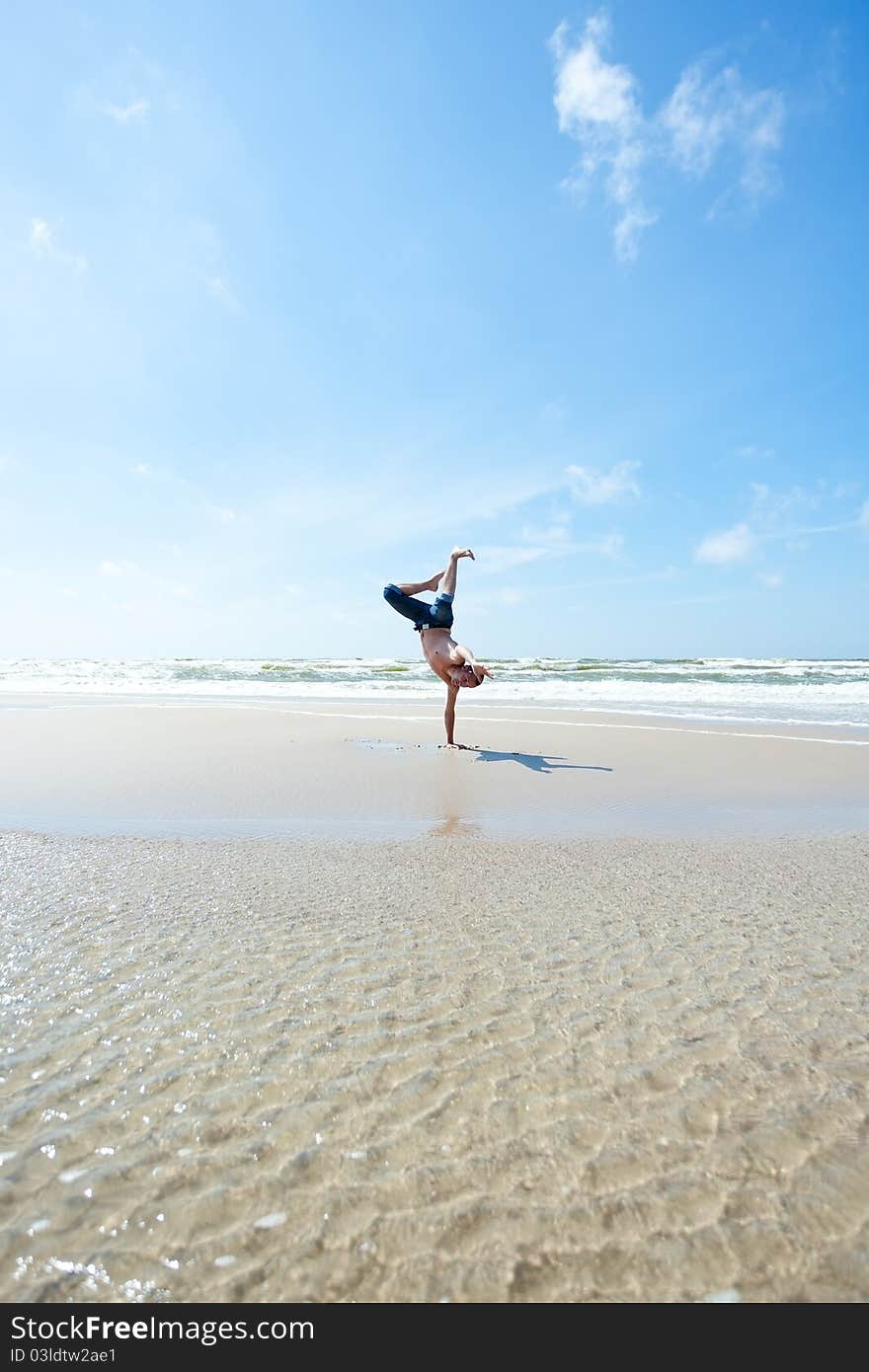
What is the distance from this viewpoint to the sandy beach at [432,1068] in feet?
3.35

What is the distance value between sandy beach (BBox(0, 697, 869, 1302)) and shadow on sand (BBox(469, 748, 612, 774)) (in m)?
2.54

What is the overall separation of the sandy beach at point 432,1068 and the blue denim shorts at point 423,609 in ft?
17.2

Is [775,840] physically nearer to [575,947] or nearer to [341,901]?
[575,947]

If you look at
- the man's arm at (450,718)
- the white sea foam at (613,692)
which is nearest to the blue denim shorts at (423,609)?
the man's arm at (450,718)

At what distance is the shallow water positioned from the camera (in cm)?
101

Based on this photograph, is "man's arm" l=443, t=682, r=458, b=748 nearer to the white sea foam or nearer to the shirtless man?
the shirtless man

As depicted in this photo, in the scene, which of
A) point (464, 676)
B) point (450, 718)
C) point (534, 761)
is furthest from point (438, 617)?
point (534, 761)

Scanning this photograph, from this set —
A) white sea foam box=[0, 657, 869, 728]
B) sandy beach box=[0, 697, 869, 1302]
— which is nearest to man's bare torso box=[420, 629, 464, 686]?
sandy beach box=[0, 697, 869, 1302]

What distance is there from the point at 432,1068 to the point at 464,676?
6.54 m

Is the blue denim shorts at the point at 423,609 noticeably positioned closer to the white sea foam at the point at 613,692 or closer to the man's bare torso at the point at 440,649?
the man's bare torso at the point at 440,649

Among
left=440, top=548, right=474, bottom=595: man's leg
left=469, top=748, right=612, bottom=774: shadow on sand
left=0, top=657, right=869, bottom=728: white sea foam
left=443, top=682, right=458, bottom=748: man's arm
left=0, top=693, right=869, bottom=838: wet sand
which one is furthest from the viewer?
left=0, top=657, right=869, bottom=728: white sea foam

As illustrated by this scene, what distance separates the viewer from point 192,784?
5.04 meters

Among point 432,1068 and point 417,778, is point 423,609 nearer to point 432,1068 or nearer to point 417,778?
point 417,778
